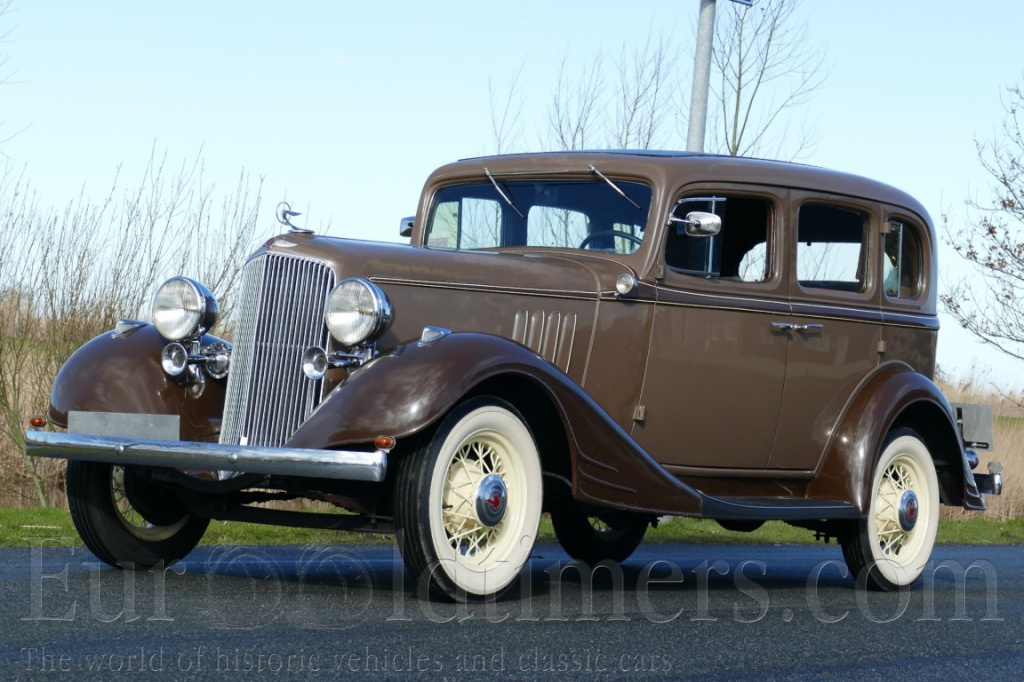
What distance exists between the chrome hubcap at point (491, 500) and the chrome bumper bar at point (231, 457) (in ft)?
1.61

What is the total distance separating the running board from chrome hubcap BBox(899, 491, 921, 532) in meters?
0.46

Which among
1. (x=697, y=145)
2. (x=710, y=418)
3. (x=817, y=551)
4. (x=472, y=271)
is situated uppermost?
(x=697, y=145)

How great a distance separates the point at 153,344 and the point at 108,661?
2.61 meters

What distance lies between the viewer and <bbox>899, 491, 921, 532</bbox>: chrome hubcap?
6852mm

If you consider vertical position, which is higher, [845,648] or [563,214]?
[563,214]

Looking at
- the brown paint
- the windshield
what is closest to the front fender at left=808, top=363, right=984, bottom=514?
the brown paint

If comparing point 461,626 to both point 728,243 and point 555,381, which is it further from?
point 728,243

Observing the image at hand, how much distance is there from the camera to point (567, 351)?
235 inches

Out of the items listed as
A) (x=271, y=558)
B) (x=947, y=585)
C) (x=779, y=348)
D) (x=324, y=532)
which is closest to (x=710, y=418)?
(x=779, y=348)

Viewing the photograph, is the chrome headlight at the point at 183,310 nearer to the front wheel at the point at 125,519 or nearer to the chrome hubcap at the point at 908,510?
the front wheel at the point at 125,519

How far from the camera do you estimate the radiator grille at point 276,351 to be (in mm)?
5309

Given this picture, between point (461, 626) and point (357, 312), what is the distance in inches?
51.7

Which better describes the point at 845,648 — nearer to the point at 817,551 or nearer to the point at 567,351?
the point at 567,351

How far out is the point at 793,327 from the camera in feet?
21.8
